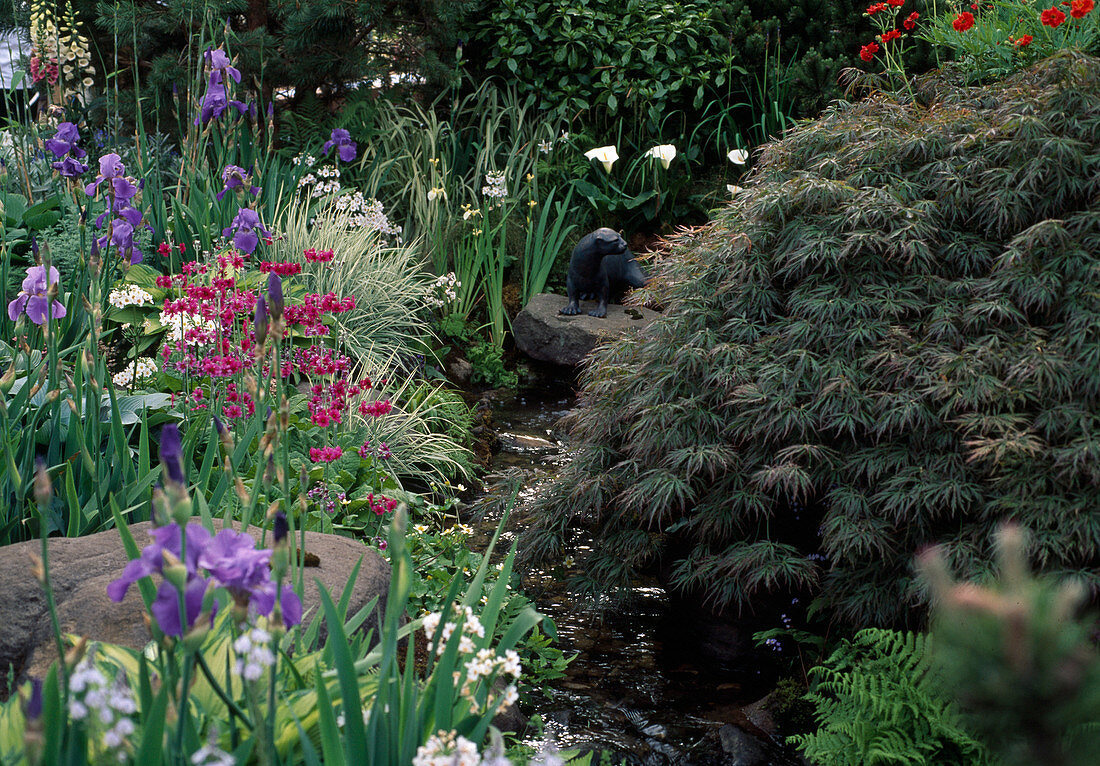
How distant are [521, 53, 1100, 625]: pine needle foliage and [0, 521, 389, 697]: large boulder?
1324mm

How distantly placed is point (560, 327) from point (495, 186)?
127 centimetres

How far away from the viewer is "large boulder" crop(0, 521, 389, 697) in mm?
1964

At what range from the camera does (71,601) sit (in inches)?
79.5

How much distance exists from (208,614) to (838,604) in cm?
234

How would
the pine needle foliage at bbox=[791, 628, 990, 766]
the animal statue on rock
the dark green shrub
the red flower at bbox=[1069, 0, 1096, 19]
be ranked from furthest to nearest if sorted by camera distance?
the dark green shrub → the animal statue on rock → the red flower at bbox=[1069, 0, 1096, 19] → the pine needle foliage at bbox=[791, 628, 990, 766]

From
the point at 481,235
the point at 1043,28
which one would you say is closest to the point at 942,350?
the point at 1043,28

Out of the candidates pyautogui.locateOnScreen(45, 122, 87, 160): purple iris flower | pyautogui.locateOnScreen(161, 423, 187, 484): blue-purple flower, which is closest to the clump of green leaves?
pyautogui.locateOnScreen(45, 122, 87, 160): purple iris flower

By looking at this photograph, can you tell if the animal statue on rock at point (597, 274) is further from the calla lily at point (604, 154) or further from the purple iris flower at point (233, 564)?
the purple iris flower at point (233, 564)

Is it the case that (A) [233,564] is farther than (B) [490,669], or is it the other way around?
(B) [490,669]

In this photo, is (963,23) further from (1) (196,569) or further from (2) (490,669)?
(1) (196,569)

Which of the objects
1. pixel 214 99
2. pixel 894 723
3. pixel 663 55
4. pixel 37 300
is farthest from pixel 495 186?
pixel 894 723

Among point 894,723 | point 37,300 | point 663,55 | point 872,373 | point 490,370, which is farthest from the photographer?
point 663,55

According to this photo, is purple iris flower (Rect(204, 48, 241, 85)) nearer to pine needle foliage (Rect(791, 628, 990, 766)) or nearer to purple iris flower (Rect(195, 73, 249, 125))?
purple iris flower (Rect(195, 73, 249, 125))

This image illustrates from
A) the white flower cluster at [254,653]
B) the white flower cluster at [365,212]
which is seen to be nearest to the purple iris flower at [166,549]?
the white flower cluster at [254,653]
